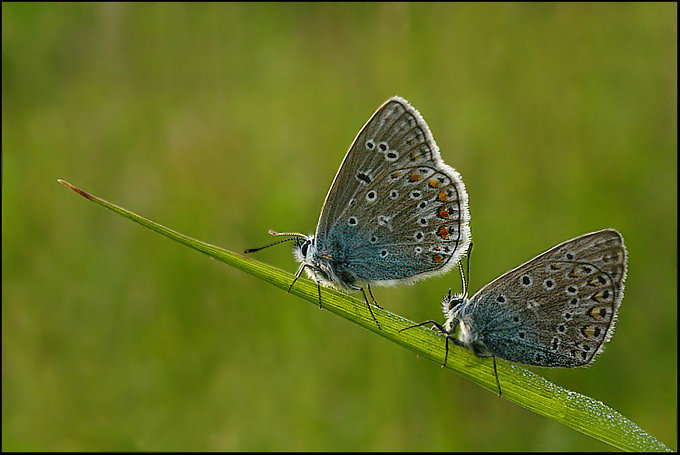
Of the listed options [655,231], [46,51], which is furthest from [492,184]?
[46,51]

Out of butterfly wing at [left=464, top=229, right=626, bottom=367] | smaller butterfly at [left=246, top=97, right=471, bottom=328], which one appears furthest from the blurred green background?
butterfly wing at [left=464, top=229, right=626, bottom=367]

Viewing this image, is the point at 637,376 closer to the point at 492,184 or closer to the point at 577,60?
the point at 492,184

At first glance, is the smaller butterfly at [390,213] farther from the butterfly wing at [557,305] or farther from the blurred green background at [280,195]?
the blurred green background at [280,195]

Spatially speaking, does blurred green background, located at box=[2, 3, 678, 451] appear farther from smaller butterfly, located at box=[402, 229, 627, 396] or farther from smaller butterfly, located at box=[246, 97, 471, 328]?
smaller butterfly, located at box=[402, 229, 627, 396]

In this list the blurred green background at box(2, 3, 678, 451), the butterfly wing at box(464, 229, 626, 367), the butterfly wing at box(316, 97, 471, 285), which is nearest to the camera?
the butterfly wing at box(464, 229, 626, 367)

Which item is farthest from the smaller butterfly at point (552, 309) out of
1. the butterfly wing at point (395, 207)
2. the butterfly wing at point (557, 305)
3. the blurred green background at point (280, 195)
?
the blurred green background at point (280, 195)

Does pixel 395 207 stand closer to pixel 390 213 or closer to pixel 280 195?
pixel 390 213
